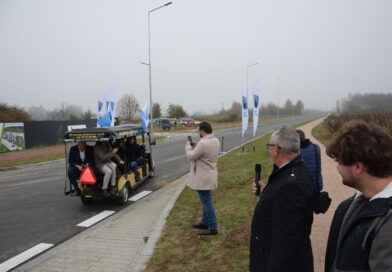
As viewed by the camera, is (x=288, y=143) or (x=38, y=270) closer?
(x=288, y=143)

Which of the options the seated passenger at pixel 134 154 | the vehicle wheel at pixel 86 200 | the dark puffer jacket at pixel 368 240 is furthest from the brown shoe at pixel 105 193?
the dark puffer jacket at pixel 368 240

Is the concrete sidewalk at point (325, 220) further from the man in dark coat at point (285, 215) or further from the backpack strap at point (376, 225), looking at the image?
the backpack strap at point (376, 225)

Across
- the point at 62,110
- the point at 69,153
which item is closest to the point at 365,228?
the point at 69,153

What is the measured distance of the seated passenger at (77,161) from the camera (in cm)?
775

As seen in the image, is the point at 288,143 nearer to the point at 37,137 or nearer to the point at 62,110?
the point at 37,137

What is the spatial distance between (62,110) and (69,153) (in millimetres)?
43789

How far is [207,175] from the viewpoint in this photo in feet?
17.0

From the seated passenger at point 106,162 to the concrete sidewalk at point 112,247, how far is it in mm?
757

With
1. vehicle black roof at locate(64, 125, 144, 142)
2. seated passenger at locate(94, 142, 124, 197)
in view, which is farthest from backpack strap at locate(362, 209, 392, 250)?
seated passenger at locate(94, 142, 124, 197)

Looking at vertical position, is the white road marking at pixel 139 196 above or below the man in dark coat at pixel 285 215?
below

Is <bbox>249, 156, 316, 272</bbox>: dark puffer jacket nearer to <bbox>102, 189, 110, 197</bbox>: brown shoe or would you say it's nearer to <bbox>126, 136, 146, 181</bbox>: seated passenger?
<bbox>102, 189, 110, 197</bbox>: brown shoe

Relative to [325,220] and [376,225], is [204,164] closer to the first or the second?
[325,220]

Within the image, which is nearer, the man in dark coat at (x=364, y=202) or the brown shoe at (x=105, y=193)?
the man in dark coat at (x=364, y=202)

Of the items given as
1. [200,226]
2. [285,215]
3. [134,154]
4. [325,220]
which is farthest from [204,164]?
[134,154]
